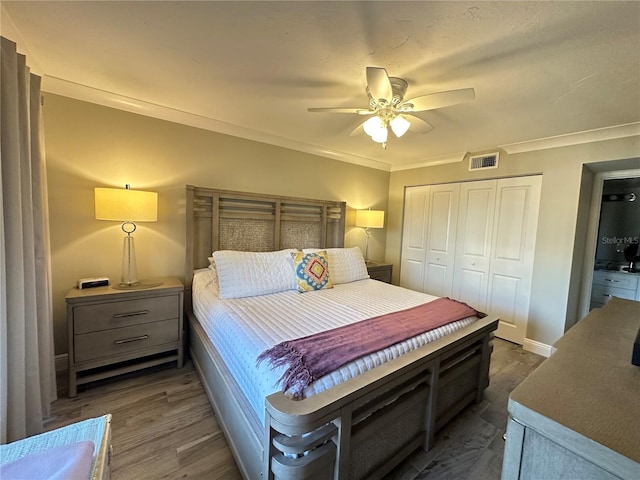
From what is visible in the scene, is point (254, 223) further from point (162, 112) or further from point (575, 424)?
point (575, 424)

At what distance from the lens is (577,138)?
2.59m

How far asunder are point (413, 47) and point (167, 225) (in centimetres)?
252

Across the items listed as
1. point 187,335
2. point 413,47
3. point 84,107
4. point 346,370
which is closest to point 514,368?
point 346,370

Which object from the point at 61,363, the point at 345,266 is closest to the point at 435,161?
the point at 345,266

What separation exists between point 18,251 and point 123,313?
921mm

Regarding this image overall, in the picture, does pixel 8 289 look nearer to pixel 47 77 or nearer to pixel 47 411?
pixel 47 411

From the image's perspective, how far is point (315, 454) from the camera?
109 centimetres

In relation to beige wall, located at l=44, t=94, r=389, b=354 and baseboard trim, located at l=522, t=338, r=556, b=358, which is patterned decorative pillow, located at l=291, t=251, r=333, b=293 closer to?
beige wall, located at l=44, t=94, r=389, b=354

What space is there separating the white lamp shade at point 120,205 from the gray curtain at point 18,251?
16.0 inches

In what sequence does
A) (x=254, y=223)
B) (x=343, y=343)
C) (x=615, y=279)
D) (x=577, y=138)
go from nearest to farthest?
(x=343, y=343)
(x=577, y=138)
(x=254, y=223)
(x=615, y=279)

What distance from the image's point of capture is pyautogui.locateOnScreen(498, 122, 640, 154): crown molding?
2338 mm

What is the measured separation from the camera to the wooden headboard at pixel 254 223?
268cm

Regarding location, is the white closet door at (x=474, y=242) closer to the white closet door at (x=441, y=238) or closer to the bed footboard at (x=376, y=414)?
the white closet door at (x=441, y=238)

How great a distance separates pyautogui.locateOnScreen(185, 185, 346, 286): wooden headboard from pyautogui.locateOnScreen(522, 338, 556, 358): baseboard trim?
2.45 meters
